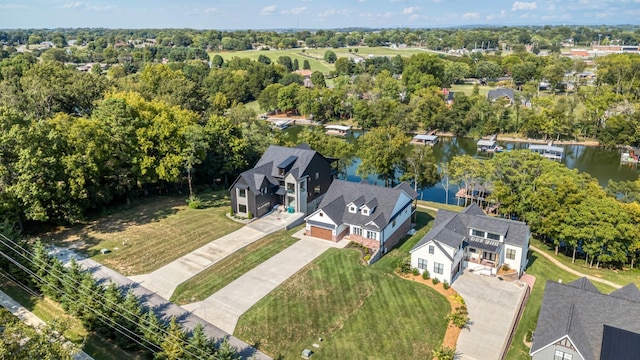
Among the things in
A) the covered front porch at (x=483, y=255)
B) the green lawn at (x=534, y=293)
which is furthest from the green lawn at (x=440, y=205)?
the covered front porch at (x=483, y=255)

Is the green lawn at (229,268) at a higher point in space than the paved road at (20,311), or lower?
lower

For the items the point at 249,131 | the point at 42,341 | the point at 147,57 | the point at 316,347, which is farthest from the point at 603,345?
the point at 147,57

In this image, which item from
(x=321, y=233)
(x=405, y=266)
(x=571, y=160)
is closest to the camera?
(x=405, y=266)

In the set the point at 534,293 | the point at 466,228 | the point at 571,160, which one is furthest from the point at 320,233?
the point at 571,160

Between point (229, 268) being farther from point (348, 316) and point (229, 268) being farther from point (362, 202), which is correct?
point (362, 202)

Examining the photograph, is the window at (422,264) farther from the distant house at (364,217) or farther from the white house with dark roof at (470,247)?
the distant house at (364,217)

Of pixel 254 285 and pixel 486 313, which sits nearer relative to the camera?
pixel 486 313

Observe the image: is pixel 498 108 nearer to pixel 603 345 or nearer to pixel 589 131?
pixel 589 131

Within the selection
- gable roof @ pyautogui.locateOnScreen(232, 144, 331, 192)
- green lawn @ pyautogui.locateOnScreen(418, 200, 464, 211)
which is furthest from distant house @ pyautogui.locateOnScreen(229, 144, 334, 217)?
green lawn @ pyautogui.locateOnScreen(418, 200, 464, 211)
